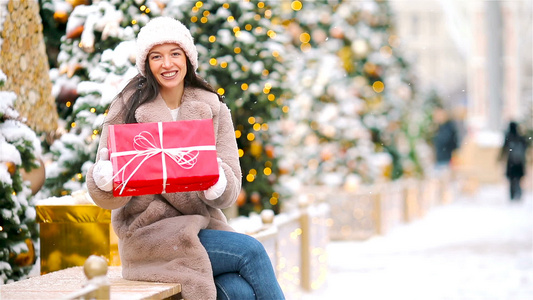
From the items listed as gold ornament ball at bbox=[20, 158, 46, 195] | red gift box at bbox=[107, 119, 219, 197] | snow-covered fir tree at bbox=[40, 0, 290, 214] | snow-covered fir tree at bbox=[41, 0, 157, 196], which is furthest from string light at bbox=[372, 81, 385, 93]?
red gift box at bbox=[107, 119, 219, 197]

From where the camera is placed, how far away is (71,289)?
3.34m

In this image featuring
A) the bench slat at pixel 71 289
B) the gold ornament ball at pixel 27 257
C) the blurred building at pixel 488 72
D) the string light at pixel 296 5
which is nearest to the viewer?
the bench slat at pixel 71 289

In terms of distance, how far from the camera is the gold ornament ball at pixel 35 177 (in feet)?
15.9

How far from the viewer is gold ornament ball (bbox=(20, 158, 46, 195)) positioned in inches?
191

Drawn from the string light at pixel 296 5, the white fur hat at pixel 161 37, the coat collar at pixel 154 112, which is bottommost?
the coat collar at pixel 154 112

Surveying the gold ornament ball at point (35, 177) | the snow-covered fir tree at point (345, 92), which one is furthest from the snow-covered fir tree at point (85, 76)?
the snow-covered fir tree at point (345, 92)

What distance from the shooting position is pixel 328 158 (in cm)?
1169

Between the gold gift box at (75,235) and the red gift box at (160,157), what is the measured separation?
1251 millimetres

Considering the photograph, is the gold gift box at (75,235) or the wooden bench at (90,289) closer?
the wooden bench at (90,289)

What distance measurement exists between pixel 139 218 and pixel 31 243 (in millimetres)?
1553

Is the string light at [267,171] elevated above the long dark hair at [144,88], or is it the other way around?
the long dark hair at [144,88]

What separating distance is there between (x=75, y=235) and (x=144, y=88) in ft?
4.03

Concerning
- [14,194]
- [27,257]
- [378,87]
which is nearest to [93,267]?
[14,194]

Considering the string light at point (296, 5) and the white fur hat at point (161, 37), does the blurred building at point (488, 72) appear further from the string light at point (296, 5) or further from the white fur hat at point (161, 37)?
the white fur hat at point (161, 37)
